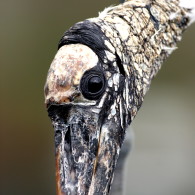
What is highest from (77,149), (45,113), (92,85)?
(92,85)

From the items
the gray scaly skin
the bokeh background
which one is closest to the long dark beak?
the gray scaly skin

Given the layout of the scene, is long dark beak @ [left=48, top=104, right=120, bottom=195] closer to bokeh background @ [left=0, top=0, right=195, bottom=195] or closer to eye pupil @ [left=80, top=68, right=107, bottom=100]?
eye pupil @ [left=80, top=68, right=107, bottom=100]

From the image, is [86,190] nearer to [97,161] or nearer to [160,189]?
[97,161]

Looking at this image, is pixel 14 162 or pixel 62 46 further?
pixel 14 162

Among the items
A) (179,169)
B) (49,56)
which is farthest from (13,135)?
(179,169)

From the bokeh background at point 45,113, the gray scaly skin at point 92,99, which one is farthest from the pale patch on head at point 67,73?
the bokeh background at point 45,113

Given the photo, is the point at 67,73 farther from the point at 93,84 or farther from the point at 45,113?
the point at 45,113

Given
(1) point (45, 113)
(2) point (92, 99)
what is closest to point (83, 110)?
(2) point (92, 99)
